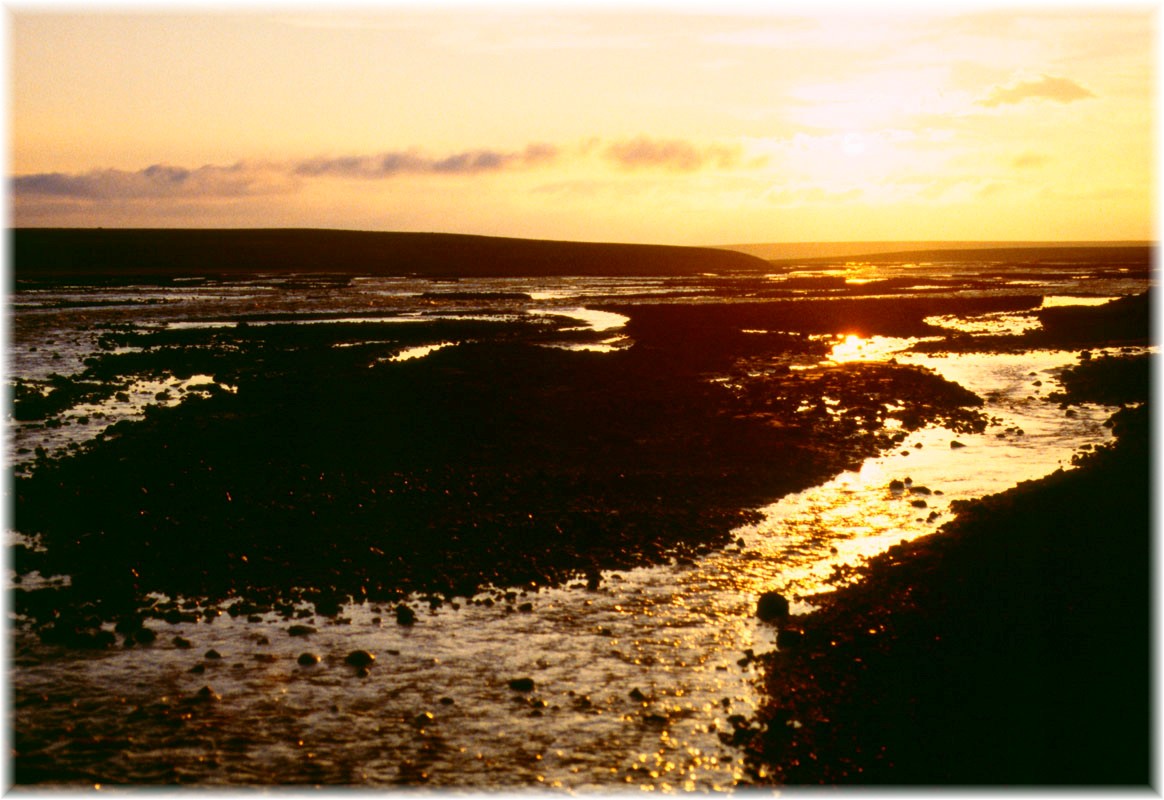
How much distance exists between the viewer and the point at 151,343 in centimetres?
4834

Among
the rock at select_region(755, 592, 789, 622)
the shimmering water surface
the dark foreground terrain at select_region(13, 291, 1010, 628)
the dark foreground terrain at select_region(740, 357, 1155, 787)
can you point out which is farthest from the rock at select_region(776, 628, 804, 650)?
the dark foreground terrain at select_region(13, 291, 1010, 628)

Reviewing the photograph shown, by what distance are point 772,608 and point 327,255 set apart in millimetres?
149531

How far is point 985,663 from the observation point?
13.2m

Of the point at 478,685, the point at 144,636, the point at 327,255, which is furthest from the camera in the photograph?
the point at 327,255

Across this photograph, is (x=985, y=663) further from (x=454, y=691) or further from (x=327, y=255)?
(x=327, y=255)

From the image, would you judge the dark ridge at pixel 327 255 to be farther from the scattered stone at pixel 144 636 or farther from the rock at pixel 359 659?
the rock at pixel 359 659

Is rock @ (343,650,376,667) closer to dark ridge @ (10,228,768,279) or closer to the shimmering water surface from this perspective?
the shimmering water surface

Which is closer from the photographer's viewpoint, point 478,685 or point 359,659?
point 478,685

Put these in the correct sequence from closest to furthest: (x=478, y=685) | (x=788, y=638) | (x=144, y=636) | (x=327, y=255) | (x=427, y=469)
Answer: (x=478, y=685) → (x=788, y=638) → (x=144, y=636) → (x=427, y=469) → (x=327, y=255)

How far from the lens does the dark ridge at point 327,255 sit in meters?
134

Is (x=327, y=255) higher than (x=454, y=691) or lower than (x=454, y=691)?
higher

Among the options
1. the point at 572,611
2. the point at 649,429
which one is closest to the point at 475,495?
the point at 572,611

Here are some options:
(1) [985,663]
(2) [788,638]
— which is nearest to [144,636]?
(2) [788,638]

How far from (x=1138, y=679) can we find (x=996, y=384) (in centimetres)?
2830
